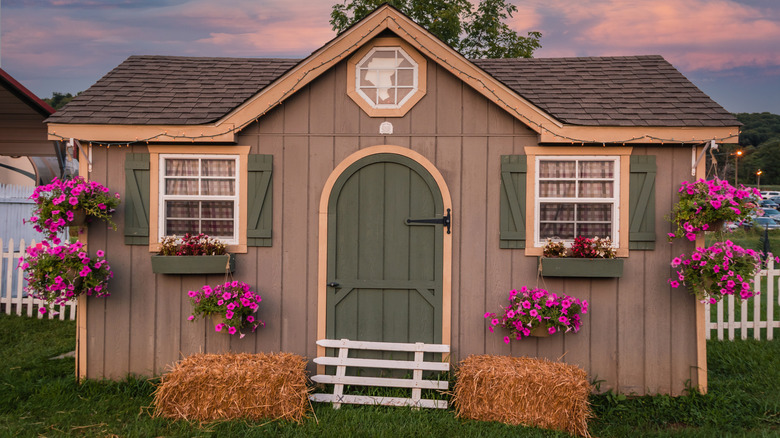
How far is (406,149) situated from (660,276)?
288cm

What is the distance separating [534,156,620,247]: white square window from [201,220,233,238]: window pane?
125 inches

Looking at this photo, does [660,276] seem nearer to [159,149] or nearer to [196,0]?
[159,149]

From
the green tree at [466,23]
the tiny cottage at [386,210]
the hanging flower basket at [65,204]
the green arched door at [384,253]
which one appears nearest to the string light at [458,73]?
the tiny cottage at [386,210]

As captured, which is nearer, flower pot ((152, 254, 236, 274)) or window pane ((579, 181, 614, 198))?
flower pot ((152, 254, 236, 274))

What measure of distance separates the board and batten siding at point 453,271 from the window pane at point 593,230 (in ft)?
1.17

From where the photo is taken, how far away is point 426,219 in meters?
5.00

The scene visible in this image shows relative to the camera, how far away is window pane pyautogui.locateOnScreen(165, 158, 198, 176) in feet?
16.8

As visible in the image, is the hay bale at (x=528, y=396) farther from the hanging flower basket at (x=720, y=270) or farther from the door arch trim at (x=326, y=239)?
the hanging flower basket at (x=720, y=270)

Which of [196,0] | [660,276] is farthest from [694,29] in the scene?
[196,0]

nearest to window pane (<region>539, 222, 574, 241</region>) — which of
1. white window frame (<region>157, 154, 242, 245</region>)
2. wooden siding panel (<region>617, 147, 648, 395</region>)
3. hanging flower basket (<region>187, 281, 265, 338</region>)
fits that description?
wooden siding panel (<region>617, 147, 648, 395</region>)

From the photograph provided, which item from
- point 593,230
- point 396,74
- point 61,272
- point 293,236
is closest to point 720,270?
point 593,230

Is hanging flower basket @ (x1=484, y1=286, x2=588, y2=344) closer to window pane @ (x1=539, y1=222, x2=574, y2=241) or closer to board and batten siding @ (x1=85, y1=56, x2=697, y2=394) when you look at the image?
board and batten siding @ (x1=85, y1=56, x2=697, y2=394)

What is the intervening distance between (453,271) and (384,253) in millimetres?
734

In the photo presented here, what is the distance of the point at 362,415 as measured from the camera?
4254 millimetres
